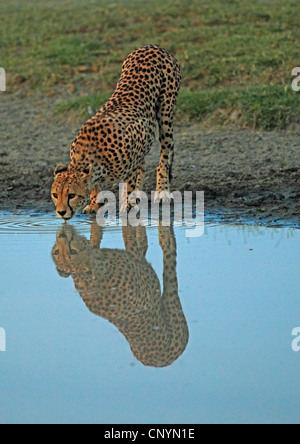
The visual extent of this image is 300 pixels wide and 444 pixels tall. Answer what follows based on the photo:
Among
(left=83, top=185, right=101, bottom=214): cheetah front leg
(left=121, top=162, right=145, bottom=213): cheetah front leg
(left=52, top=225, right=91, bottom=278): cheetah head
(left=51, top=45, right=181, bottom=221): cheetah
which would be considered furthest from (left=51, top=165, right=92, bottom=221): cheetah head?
(left=121, top=162, right=145, bottom=213): cheetah front leg

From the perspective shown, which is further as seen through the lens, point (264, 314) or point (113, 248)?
point (113, 248)

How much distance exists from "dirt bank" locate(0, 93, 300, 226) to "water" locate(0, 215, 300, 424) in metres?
0.77

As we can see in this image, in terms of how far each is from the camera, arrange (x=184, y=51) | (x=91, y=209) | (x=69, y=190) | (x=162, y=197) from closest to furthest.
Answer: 1. (x=69, y=190)
2. (x=91, y=209)
3. (x=162, y=197)
4. (x=184, y=51)

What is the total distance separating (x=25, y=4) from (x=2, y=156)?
30.8 feet

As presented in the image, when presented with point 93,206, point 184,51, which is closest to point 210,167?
point 93,206

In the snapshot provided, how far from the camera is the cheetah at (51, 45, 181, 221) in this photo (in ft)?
20.0

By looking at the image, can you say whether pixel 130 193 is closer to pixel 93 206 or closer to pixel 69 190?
pixel 93 206

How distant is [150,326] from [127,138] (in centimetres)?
254

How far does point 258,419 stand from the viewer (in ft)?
10.2

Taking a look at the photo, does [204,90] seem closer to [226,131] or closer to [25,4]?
[226,131]

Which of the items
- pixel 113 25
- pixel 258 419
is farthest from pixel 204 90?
pixel 258 419

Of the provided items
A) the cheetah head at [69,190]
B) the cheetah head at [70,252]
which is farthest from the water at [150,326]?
the cheetah head at [69,190]

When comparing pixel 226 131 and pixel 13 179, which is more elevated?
pixel 226 131

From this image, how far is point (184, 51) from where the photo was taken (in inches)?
444
